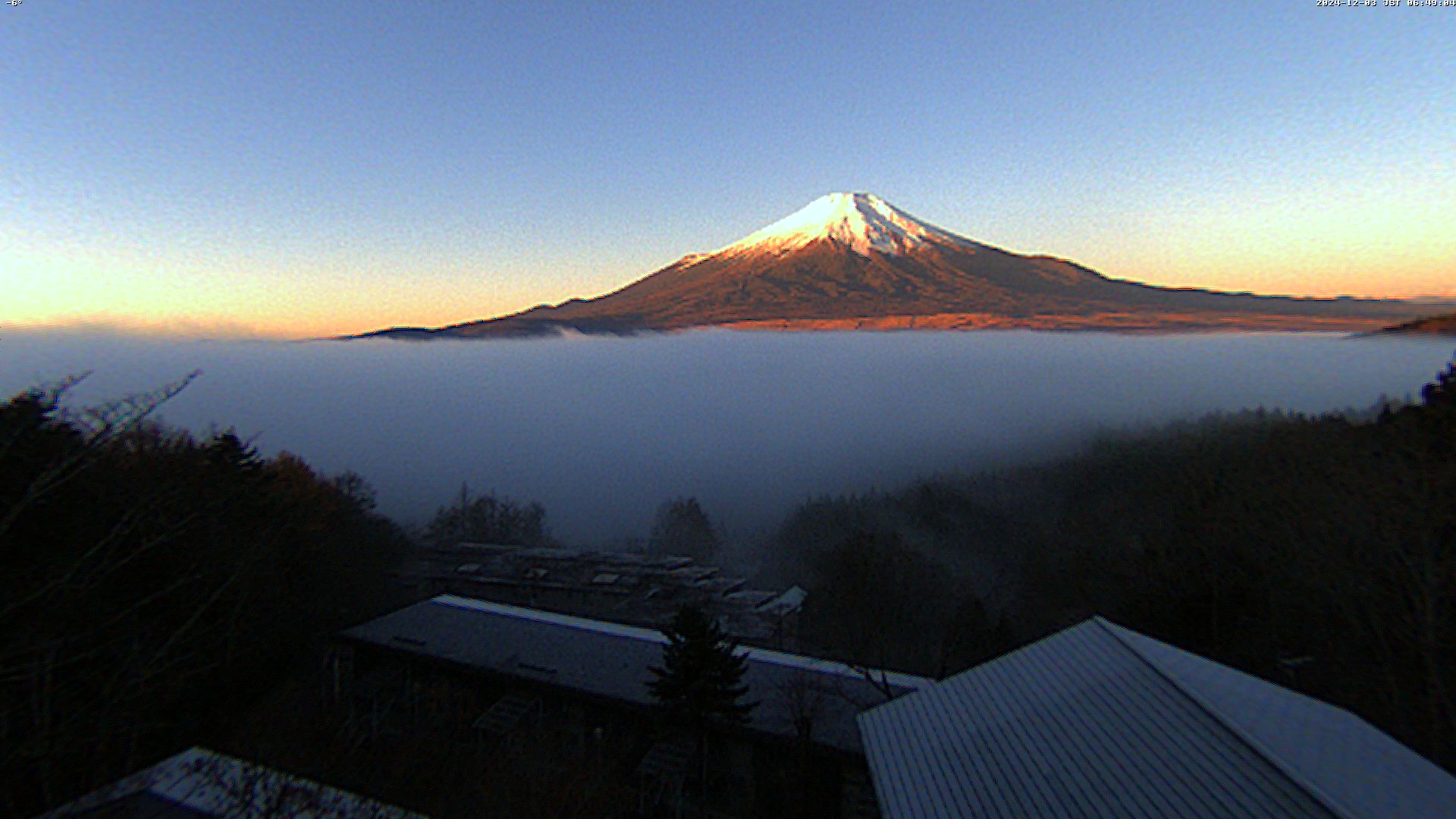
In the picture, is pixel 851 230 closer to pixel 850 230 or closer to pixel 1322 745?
pixel 850 230

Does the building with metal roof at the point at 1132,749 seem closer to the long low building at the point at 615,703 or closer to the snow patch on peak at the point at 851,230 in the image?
the long low building at the point at 615,703

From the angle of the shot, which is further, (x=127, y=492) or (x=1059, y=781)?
(x=127, y=492)

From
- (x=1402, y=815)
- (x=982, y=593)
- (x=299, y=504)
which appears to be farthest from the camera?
(x=982, y=593)

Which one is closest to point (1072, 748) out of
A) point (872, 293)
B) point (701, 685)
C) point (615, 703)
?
point (701, 685)

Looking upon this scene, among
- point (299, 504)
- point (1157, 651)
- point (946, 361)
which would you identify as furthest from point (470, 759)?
point (946, 361)

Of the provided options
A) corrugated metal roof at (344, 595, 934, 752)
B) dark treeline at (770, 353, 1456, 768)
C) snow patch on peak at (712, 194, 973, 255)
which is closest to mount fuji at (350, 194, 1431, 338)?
snow patch on peak at (712, 194, 973, 255)

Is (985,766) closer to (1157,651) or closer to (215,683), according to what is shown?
(1157,651)
